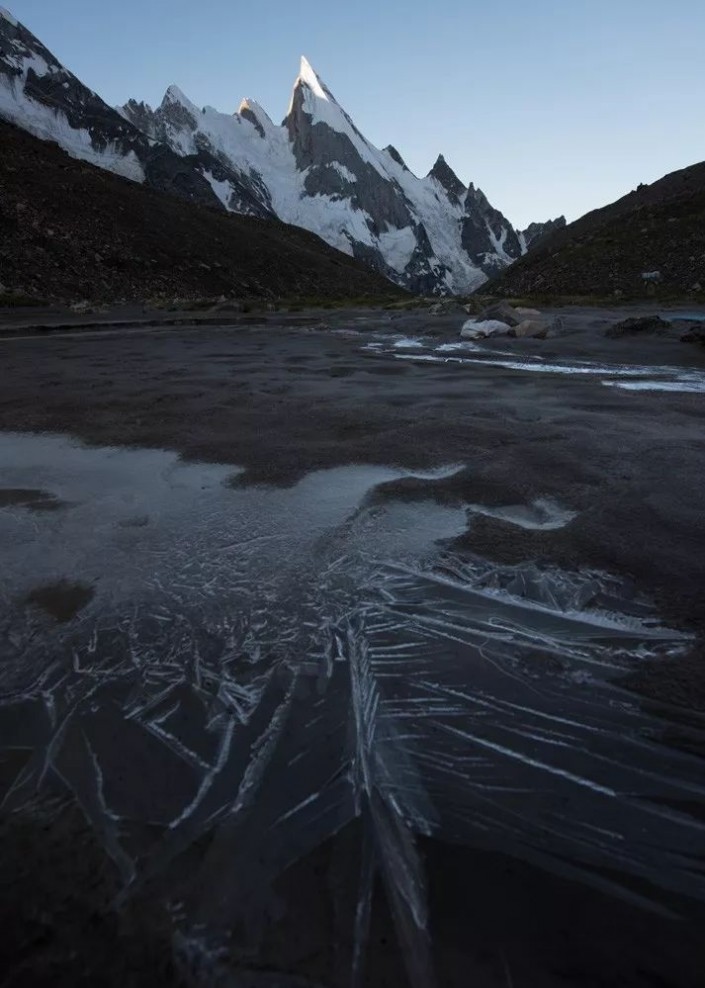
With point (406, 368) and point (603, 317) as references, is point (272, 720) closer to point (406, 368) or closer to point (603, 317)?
point (406, 368)

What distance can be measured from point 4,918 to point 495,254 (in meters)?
210

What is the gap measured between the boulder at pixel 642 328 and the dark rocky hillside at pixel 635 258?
1436cm

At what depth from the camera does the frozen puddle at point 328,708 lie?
126 cm

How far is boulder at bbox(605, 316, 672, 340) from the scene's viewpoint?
1224 centimetres

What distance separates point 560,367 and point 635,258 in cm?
2609

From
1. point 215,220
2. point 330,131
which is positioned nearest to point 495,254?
point 330,131

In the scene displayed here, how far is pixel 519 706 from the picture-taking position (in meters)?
1.67

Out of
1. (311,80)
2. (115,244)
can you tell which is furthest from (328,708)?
(311,80)

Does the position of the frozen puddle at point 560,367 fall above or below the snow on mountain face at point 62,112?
below

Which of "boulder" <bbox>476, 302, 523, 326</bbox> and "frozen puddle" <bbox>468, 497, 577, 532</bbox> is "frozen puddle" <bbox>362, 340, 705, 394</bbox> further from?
"frozen puddle" <bbox>468, 497, 577, 532</bbox>

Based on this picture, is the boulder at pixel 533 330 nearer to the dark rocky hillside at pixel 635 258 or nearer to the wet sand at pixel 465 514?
the wet sand at pixel 465 514

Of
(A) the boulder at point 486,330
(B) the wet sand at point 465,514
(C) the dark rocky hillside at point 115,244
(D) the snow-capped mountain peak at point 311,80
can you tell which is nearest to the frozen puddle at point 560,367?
(B) the wet sand at point 465,514

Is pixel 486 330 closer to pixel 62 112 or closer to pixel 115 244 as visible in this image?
pixel 115 244

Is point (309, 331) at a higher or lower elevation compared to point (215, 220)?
lower
